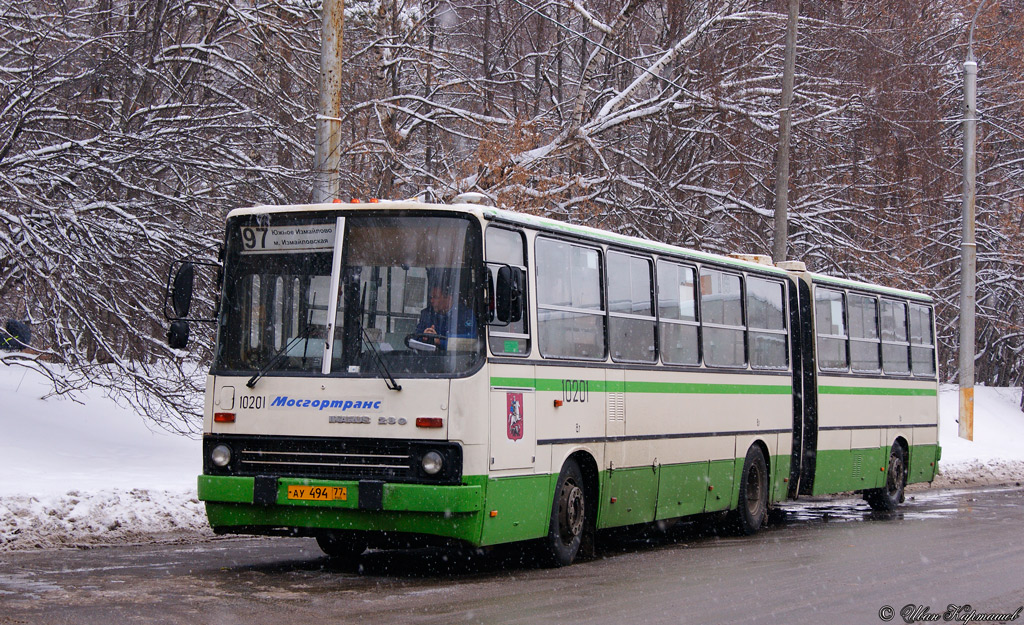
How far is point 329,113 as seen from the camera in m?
14.7

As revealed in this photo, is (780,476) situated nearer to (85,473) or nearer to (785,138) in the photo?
(85,473)

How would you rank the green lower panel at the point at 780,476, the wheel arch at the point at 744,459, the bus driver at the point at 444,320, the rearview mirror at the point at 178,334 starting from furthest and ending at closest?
the green lower panel at the point at 780,476 < the wheel arch at the point at 744,459 < the rearview mirror at the point at 178,334 < the bus driver at the point at 444,320

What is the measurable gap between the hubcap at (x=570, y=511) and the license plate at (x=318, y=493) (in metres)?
2.10

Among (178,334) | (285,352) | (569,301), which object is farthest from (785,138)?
(178,334)

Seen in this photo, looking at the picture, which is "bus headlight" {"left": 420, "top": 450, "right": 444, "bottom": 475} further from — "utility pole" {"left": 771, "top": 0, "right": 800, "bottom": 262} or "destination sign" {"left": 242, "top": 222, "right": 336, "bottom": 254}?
"utility pole" {"left": 771, "top": 0, "right": 800, "bottom": 262}

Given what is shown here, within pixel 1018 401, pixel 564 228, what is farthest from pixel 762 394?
pixel 1018 401

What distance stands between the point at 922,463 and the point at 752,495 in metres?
5.85

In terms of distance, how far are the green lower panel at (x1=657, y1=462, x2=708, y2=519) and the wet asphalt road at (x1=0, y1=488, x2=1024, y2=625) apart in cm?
40

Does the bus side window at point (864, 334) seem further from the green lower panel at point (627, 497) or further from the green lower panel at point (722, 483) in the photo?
the green lower panel at point (627, 497)

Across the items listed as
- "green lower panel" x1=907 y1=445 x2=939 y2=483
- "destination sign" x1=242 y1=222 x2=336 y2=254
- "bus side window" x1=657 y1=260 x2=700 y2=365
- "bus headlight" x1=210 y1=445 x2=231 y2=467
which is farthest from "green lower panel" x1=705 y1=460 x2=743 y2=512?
"green lower panel" x1=907 y1=445 x2=939 y2=483

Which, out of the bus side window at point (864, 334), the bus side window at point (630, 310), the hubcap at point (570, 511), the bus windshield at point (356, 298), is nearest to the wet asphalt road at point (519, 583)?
the hubcap at point (570, 511)

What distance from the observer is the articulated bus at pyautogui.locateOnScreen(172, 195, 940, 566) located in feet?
33.2

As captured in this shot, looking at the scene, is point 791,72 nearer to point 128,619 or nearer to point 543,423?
point 543,423

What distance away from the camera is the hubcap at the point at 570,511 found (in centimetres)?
1147
